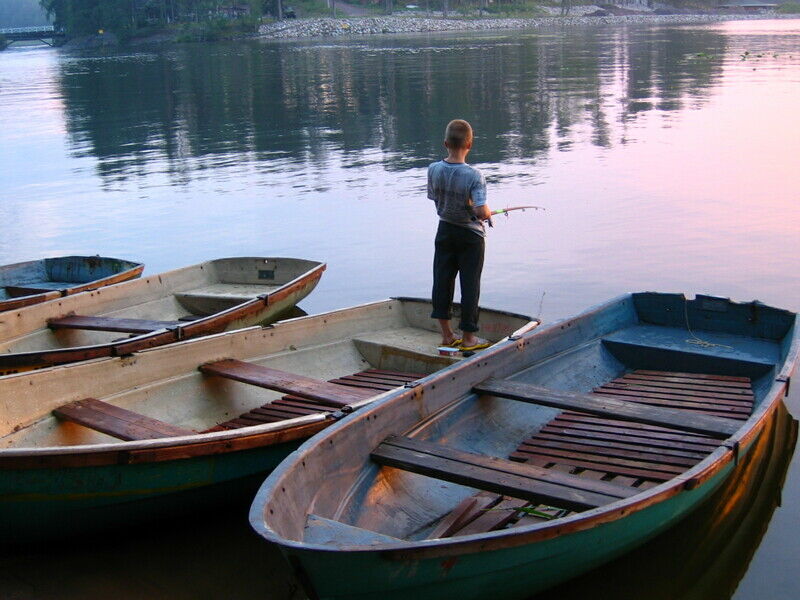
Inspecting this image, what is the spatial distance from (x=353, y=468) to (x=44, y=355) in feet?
10.6

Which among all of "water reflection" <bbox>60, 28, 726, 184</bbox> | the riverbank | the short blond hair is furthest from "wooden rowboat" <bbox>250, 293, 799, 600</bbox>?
the riverbank

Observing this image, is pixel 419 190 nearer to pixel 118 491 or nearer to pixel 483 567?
pixel 118 491

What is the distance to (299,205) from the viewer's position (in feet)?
56.2

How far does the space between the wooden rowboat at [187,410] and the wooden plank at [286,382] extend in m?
0.01

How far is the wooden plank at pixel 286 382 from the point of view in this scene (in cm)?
688

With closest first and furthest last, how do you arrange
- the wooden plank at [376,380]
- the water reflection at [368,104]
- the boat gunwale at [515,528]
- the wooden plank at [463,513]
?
the boat gunwale at [515,528], the wooden plank at [463,513], the wooden plank at [376,380], the water reflection at [368,104]

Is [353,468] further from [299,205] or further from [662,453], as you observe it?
[299,205]

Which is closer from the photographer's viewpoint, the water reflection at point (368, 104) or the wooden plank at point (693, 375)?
the wooden plank at point (693, 375)

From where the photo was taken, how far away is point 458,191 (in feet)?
25.2

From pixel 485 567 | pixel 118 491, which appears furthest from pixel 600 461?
pixel 118 491

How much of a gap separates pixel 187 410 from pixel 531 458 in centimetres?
269

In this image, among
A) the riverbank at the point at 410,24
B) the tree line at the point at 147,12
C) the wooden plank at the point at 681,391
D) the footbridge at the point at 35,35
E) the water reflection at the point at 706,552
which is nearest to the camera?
the water reflection at the point at 706,552

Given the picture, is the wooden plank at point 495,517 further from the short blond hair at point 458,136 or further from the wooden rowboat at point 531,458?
the short blond hair at point 458,136

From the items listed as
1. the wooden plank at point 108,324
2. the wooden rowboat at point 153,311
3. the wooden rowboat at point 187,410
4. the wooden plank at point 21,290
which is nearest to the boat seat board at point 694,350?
the wooden rowboat at point 187,410
